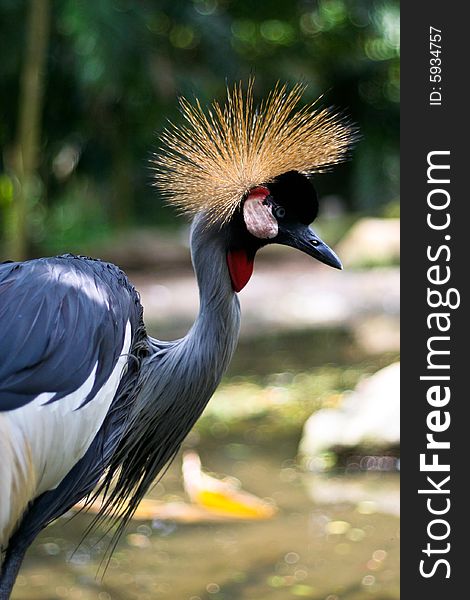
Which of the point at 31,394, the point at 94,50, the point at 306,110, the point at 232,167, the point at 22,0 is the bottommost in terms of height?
the point at 31,394

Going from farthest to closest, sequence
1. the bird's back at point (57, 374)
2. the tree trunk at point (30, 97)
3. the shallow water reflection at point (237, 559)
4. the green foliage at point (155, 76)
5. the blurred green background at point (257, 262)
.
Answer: the green foliage at point (155, 76)
the tree trunk at point (30, 97)
the blurred green background at point (257, 262)
the shallow water reflection at point (237, 559)
the bird's back at point (57, 374)

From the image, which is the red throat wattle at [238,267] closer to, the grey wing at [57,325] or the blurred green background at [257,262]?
the grey wing at [57,325]

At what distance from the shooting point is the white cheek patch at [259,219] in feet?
6.03

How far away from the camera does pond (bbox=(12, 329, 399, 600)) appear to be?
8.90 ft

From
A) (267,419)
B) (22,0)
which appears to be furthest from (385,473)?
(22,0)

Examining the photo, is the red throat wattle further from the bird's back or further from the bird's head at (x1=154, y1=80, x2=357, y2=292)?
the bird's back

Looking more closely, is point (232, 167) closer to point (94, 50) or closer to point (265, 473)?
point (265, 473)

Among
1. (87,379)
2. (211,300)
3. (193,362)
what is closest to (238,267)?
(211,300)

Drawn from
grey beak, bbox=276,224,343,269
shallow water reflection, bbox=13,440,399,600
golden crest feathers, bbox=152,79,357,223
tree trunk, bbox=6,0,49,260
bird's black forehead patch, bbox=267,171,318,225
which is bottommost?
shallow water reflection, bbox=13,440,399,600

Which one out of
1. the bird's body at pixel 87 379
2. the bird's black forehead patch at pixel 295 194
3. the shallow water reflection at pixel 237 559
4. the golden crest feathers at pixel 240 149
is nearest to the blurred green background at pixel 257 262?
the shallow water reflection at pixel 237 559

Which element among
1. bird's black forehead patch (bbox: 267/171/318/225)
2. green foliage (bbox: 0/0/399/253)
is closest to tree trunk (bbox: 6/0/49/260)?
green foliage (bbox: 0/0/399/253)

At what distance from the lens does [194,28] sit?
7125 mm

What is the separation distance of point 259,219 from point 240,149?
174 mm

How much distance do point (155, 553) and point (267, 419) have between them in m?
1.38
